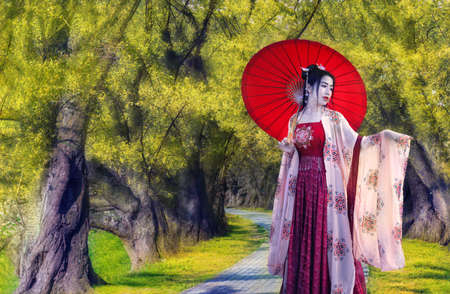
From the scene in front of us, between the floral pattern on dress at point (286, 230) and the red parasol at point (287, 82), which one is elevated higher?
the red parasol at point (287, 82)

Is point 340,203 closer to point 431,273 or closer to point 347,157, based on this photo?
point 347,157

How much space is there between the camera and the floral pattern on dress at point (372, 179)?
415cm

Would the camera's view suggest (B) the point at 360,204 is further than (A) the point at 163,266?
No

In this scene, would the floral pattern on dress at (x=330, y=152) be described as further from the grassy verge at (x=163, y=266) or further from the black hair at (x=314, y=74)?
the grassy verge at (x=163, y=266)

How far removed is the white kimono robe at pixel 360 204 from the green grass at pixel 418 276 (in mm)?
2333

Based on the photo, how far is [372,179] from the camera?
4.17 m

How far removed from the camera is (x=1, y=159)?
5.97 metres

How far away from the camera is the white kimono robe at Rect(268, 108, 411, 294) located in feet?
13.0

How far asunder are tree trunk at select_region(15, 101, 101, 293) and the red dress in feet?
9.75

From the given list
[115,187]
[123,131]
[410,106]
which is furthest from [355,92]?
[410,106]

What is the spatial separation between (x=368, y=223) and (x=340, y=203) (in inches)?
12.8

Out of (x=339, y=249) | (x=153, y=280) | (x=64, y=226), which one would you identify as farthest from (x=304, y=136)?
(x=153, y=280)

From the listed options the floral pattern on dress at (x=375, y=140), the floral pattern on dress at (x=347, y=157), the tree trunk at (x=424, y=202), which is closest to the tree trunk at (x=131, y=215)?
the floral pattern on dress at (x=347, y=157)

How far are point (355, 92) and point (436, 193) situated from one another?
746cm
